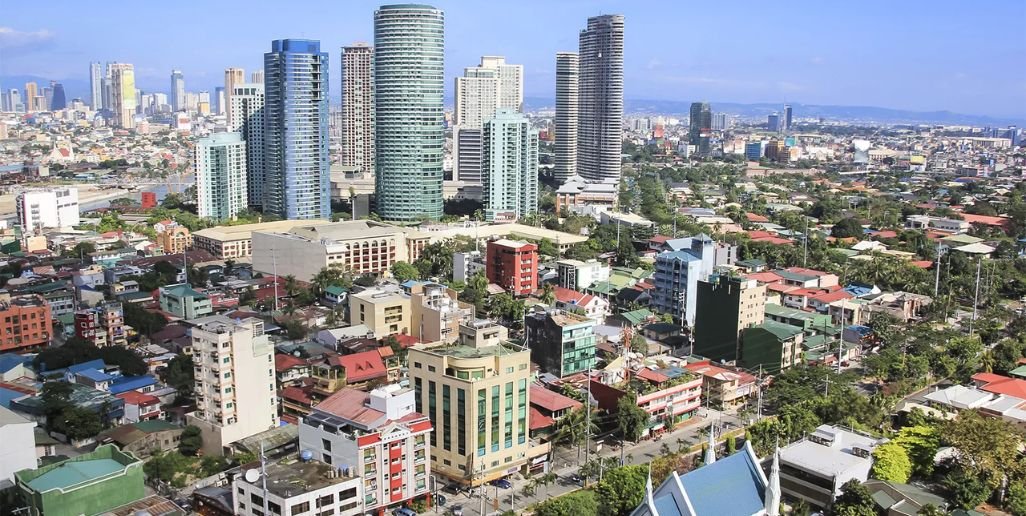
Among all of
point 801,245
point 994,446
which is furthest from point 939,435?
point 801,245

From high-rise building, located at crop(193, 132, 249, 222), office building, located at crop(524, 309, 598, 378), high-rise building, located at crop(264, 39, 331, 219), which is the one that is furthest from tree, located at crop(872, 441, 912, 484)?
high-rise building, located at crop(193, 132, 249, 222)

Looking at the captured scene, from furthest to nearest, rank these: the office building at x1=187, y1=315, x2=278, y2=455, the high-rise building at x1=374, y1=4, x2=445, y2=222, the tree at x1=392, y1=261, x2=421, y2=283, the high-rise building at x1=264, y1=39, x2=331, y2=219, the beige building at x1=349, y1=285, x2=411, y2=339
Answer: the high-rise building at x1=374, y1=4, x2=445, y2=222
the high-rise building at x1=264, y1=39, x2=331, y2=219
the tree at x1=392, y1=261, x2=421, y2=283
the beige building at x1=349, y1=285, x2=411, y2=339
the office building at x1=187, y1=315, x2=278, y2=455

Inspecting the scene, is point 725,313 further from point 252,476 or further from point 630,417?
point 252,476

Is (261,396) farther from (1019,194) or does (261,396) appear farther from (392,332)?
(1019,194)

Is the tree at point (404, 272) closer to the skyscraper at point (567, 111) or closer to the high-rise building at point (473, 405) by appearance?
the high-rise building at point (473, 405)

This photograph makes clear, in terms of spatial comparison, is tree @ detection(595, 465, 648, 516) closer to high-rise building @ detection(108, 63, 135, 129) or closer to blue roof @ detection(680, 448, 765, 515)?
blue roof @ detection(680, 448, 765, 515)

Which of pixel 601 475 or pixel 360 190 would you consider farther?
pixel 360 190
